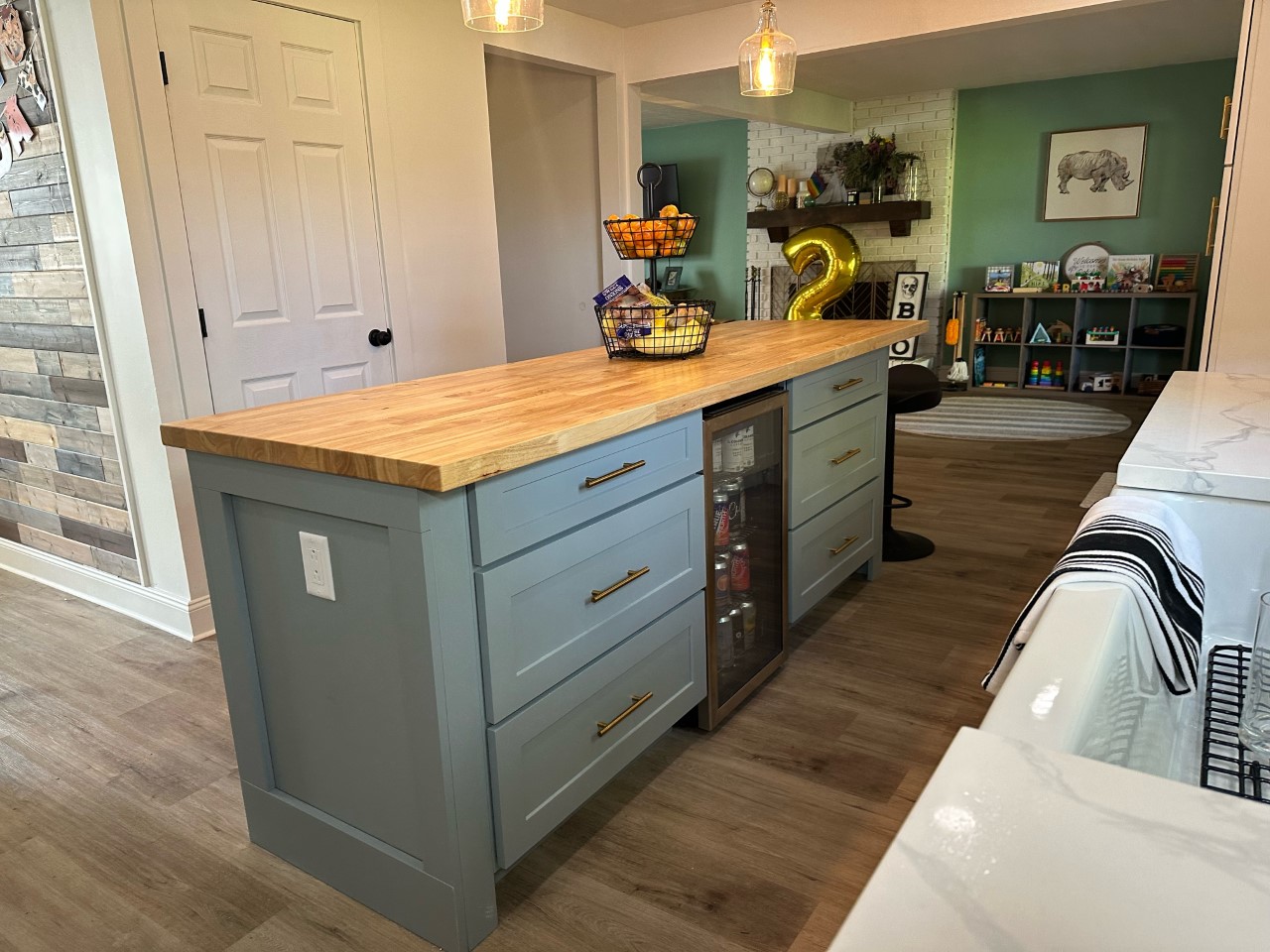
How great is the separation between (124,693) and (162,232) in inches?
54.0

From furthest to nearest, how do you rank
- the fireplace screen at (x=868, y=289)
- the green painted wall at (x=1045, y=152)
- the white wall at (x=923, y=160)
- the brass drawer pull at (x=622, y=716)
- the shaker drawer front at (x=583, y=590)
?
the fireplace screen at (x=868, y=289), the white wall at (x=923, y=160), the green painted wall at (x=1045, y=152), the brass drawer pull at (x=622, y=716), the shaker drawer front at (x=583, y=590)

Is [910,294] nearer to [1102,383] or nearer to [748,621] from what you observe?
[1102,383]

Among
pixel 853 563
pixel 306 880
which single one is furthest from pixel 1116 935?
pixel 853 563

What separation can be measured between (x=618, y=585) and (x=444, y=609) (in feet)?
1.53

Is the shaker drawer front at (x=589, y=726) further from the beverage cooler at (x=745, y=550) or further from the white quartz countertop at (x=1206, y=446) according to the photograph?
the white quartz countertop at (x=1206, y=446)

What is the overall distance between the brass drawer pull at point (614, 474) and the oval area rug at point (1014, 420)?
4.40 metres

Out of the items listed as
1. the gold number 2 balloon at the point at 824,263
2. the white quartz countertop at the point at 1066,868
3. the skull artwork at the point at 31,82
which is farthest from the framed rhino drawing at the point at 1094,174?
the white quartz countertop at the point at 1066,868

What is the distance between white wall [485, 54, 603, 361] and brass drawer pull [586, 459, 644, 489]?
11.1 ft

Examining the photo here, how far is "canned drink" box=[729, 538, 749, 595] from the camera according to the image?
2.37 meters

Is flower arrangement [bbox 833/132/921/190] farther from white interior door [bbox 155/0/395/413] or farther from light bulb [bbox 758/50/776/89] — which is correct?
white interior door [bbox 155/0/395/413]

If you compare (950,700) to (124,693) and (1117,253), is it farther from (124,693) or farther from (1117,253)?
(1117,253)

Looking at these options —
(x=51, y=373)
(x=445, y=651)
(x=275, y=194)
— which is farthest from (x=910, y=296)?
(x=445, y=651)

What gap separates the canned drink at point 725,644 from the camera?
2.34 meters

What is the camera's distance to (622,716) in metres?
1.88
